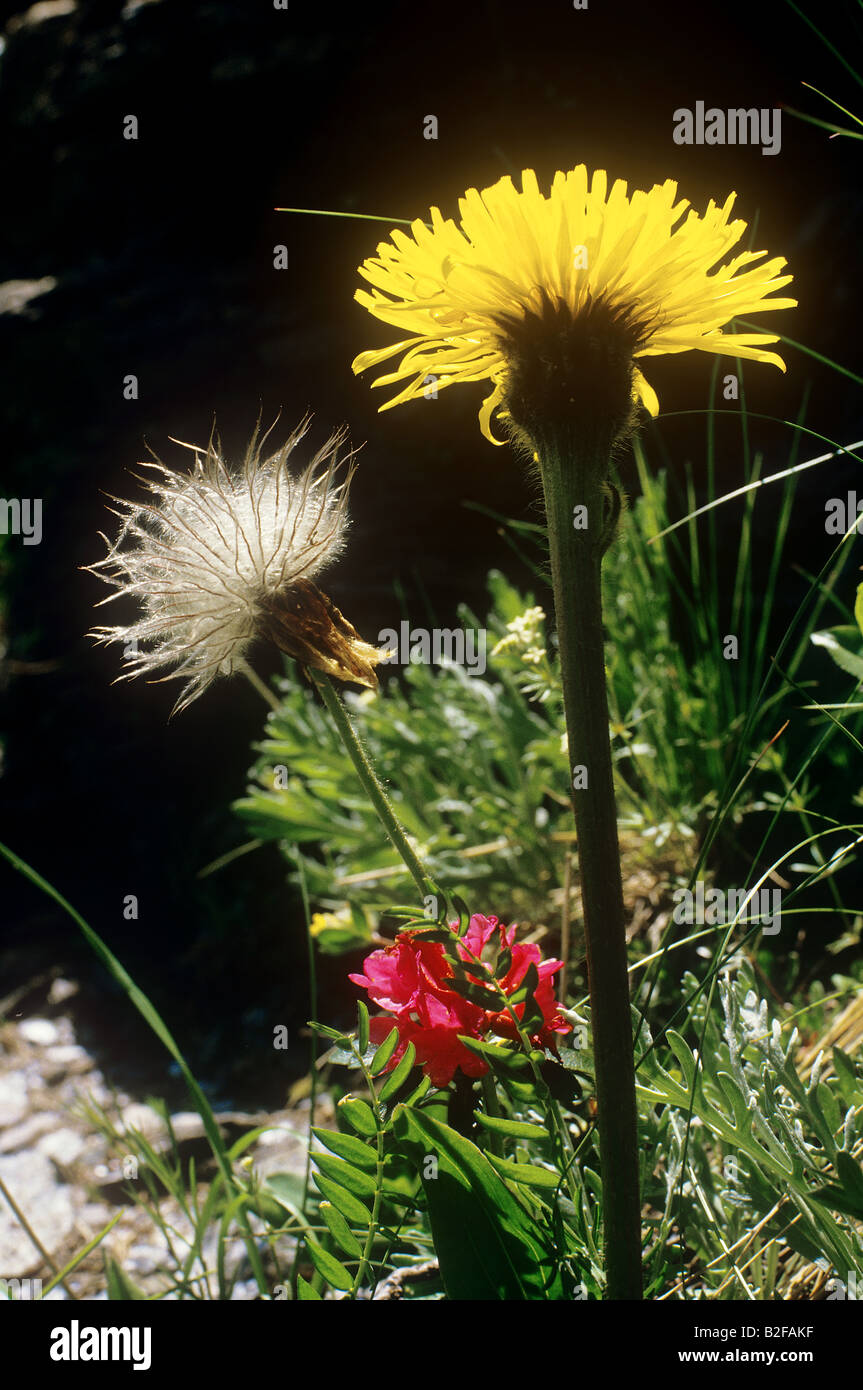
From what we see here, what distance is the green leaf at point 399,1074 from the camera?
0.91 metres

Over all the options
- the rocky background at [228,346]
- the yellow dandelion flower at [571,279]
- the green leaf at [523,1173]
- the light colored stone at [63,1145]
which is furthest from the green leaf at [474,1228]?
the light colored stone at [63,1145]

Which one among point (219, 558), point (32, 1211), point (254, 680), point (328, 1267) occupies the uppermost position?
point (219, 558)

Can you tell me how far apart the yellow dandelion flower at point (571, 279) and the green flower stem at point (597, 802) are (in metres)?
0.10

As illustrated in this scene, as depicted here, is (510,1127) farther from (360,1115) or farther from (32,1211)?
(32,1211)

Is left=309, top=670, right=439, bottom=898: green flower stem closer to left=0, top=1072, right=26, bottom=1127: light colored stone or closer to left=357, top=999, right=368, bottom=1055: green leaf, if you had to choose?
left=357, top=999, right=368, bottom=1055: green leaf

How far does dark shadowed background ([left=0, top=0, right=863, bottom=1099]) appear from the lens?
2668mm

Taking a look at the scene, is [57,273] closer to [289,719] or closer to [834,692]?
[289,719]

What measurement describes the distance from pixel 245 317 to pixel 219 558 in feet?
9.64

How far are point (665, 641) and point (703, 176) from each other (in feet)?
4.87

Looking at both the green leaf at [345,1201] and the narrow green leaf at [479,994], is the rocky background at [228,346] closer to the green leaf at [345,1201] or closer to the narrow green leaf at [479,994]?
the green leaf at [345,1201]

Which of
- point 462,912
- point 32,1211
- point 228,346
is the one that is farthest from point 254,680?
point 228,346

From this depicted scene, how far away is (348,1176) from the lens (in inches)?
37.9

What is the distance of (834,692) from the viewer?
210 cm
